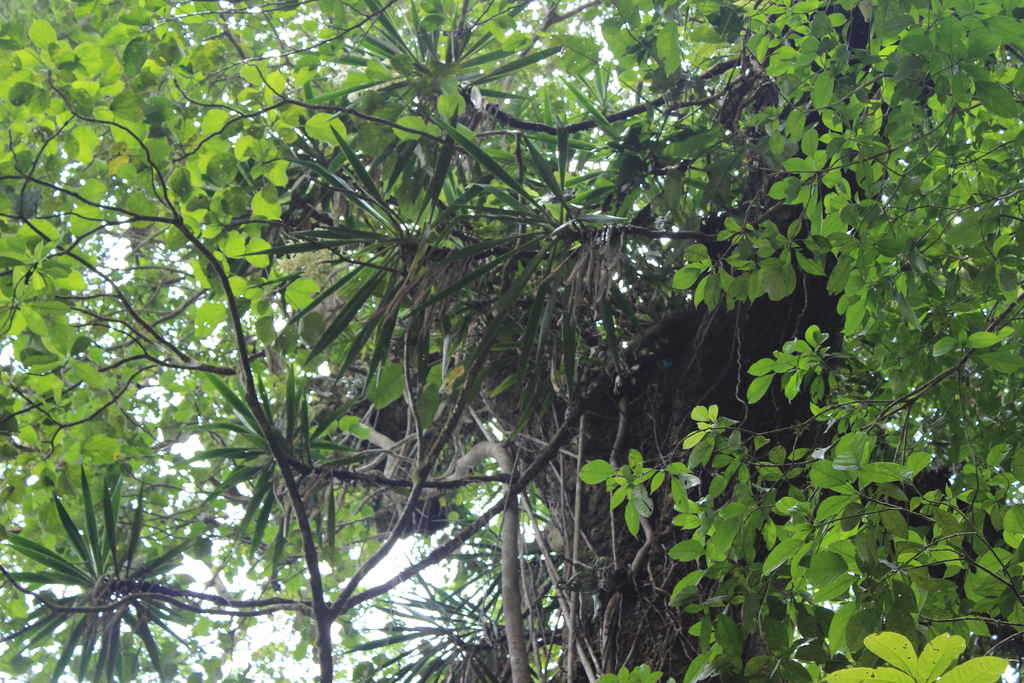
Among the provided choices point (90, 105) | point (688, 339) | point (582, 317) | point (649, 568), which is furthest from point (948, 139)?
point (90, 105)

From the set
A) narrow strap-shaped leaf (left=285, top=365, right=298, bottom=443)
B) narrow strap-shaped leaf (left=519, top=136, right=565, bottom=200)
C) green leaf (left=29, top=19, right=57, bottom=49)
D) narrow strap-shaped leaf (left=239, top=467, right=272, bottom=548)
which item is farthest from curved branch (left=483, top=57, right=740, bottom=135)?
narrow strap-shaped leaf (left=239, top=467, right=272, bottom=548)

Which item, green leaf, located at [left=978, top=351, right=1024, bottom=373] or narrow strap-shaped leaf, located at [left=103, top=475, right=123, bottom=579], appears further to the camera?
narrow strap-shaped leaf, located at [left=103, top=475, right=123, bottom=579]

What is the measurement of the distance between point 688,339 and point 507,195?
802 mm

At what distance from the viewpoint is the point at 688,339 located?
2.34 metres

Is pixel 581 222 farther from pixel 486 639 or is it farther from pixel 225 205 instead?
pixel 486 639

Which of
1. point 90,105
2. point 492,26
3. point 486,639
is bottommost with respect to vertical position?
point 486,639

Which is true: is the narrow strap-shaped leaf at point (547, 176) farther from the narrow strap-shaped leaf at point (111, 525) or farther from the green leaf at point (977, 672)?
the narrow strap-shaped leaf at point (111, 525)

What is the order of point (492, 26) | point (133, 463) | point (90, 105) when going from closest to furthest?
point (90, 105) → point (492, 26) → point (133, 463)

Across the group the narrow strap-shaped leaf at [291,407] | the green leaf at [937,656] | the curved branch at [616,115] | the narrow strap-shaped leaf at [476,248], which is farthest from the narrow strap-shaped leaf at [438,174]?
the green leaf at [937,656]

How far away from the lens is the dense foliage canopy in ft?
4.67

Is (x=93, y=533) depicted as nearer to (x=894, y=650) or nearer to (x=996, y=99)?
(x=894, y=650)

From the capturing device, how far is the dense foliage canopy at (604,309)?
A: 1425 mm

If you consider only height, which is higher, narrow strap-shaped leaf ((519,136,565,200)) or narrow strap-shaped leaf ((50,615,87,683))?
narrow strap-shaped leaf ((519,136,565,200))

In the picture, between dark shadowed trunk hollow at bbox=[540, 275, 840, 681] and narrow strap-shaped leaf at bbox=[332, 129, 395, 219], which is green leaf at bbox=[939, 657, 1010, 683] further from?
narrow strap-shaped leaf at bbox=[332, 129, 395, 219]
